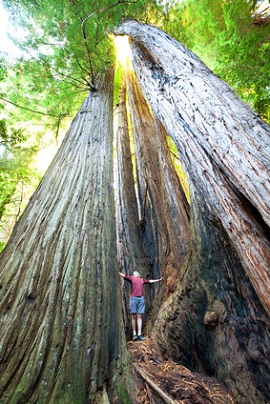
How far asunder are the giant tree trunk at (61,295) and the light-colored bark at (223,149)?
99cm

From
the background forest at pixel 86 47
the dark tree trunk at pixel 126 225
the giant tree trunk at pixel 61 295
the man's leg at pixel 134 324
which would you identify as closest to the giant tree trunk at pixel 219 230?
the man's leg at pixel 134 324

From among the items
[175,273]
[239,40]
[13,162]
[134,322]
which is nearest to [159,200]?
[175,273]

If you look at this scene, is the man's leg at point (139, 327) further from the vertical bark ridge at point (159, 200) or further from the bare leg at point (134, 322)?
the vertical bark ridge at point (159, 200)

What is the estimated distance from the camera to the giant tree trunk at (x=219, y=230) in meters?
1.43

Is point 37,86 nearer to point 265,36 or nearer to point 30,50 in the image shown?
point 30,50

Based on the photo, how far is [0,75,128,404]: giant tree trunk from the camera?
125 cm

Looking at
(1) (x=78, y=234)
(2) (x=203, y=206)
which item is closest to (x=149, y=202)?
(2) (x=203, y=206)

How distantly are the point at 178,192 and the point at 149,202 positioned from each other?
0.98m

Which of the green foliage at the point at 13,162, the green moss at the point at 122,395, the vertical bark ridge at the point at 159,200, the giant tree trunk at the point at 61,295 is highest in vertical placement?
the green foliage at the point at 13,162

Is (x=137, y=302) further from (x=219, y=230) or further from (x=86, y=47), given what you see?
(x=86, y=47)

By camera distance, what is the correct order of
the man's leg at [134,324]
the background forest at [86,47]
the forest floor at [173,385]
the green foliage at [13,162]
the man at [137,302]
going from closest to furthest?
the forest floor at [173,385], the man's leg at [134,324], the man at [137,302], the background forest at [86,47], the green foliage at [13,162]

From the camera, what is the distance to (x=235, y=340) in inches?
74.4

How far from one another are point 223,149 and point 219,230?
90cm

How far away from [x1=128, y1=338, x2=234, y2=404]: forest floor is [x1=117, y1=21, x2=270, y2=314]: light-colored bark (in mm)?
937
